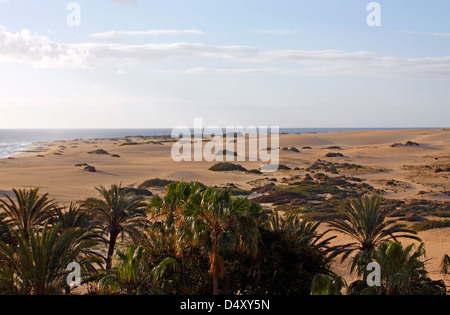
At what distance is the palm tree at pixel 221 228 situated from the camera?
9.28 m

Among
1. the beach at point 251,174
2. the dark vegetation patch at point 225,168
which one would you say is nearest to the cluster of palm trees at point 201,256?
the beach at point 251,174

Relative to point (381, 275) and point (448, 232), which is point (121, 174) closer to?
point (448, 232)

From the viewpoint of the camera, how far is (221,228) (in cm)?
948

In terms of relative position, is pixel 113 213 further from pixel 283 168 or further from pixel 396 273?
pixel 283 168

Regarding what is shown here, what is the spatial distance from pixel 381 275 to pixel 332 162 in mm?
49789

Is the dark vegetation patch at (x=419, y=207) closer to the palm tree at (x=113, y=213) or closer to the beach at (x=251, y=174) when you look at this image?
the beach at (x=251, y=174)

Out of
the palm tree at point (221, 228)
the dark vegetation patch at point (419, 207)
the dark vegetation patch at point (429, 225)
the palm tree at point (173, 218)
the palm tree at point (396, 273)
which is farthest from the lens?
the dark vegetation patch at point (419, 207)

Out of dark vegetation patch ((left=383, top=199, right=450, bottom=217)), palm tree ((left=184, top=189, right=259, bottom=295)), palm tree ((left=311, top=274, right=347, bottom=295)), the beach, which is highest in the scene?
palm tree ((left=184, top=189, right=259, bottom=295))

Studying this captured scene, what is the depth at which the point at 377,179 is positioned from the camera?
42562 millimetres

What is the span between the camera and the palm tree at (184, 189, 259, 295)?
9.28 m

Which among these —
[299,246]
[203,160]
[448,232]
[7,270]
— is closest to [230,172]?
[203,160]

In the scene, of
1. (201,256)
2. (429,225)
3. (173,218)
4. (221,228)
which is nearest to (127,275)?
(173,218)

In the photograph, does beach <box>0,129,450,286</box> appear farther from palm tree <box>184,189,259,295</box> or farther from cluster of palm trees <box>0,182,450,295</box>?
palm tree <box>184,189,259,295</box>

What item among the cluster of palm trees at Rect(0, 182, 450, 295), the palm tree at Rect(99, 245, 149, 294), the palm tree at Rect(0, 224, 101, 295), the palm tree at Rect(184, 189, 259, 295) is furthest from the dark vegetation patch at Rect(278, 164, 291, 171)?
the palm tree at Rect(0, 224, 101, 295)
